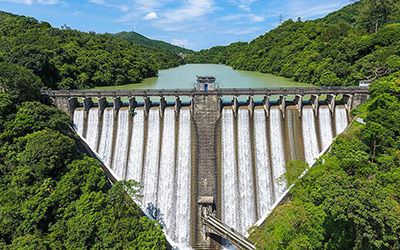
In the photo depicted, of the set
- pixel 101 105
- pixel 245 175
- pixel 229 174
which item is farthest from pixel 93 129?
pixel 245 175

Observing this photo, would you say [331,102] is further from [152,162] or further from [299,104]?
[152,162]

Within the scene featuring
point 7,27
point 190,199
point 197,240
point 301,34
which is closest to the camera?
point 197,240

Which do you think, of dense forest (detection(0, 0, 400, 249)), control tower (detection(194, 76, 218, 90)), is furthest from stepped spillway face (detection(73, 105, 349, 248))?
control tower (detection(194, 76, 218, 90))

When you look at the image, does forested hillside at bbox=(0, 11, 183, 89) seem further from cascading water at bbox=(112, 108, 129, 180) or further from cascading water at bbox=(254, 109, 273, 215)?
cascading water at bbox=(254, 109, 273, 215)

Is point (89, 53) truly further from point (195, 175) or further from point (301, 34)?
point (301, 34)

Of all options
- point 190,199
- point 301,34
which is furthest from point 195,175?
point 301,34

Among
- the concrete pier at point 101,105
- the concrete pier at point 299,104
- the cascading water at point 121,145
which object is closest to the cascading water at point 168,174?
the cascading water at point 121,145

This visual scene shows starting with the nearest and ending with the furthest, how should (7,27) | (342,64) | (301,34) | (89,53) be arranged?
(342,64)
(89,53)
(7,27)
(301,34)
